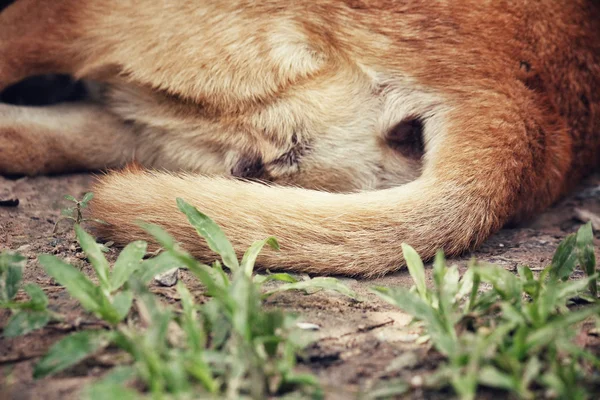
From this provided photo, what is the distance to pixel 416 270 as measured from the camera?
161cm

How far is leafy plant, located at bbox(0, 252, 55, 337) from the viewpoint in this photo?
4.51ft

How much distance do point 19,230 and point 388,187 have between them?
4.13 ft

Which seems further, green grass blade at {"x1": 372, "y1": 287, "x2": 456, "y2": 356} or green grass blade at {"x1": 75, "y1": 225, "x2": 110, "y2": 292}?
green grass blade at {"x1": 75, "y1": 225, "x2": 110, "y2": 292}

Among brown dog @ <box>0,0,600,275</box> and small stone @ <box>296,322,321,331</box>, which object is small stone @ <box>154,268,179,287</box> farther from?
small stone @ <box>296,322,321,331</box>

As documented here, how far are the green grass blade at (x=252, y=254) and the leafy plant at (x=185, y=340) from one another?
11 cm

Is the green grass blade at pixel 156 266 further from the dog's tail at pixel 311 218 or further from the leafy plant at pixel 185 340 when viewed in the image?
the dog's tail at pixel 311 218

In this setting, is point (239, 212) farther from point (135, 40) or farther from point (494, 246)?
point (494, 246)

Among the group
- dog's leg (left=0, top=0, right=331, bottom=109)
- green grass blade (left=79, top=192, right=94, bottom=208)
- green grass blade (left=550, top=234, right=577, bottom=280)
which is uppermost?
dog's leg (left=0, top=0, right=331, bottom=109)

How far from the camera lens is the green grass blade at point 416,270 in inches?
61.2

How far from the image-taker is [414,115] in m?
2.12

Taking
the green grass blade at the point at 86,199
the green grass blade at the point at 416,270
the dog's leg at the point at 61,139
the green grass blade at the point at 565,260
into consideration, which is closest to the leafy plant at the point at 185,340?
the green grass blade at the point at 416,270

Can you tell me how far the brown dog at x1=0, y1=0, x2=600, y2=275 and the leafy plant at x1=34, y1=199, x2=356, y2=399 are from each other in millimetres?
421

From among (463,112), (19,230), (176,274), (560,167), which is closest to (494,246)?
(560,167)

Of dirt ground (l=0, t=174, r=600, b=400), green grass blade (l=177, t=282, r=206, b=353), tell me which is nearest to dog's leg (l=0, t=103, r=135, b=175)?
dirt ground (l=0, t=174, r=600, b=400)
